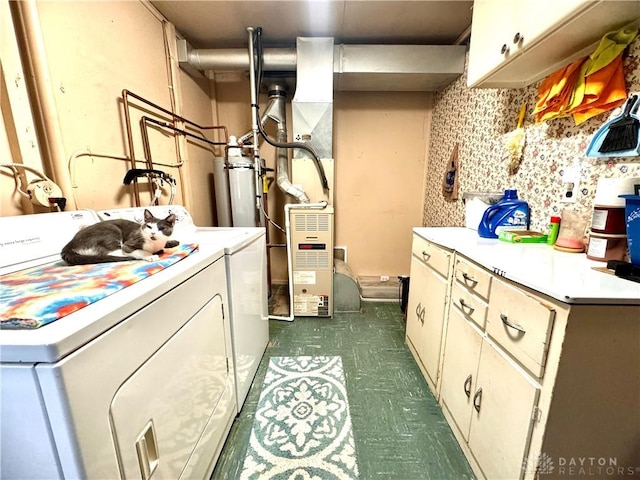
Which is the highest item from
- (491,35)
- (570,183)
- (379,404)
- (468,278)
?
(491,35)

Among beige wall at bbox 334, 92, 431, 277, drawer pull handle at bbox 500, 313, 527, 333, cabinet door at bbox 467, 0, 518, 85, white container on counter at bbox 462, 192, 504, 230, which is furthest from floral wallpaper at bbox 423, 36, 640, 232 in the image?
drawer pull handle at bbox 500, 313, 527, 333

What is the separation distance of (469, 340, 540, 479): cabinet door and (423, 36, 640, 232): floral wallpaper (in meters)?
0.85

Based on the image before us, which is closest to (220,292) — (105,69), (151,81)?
(105,69)

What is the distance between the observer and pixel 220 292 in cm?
120

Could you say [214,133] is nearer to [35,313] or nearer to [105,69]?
[105,69]

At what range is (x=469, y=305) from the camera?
3.81ft

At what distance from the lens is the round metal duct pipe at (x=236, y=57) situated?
7.43 feet

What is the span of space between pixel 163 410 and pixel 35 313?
450mm

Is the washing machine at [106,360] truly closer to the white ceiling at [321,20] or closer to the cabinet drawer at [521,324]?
the cabinet drawer at [521,324]

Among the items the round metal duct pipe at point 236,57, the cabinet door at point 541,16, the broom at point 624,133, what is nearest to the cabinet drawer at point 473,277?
the broom at point 624,133

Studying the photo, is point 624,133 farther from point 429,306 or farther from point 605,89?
point 429,306

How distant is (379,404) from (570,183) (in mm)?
1533

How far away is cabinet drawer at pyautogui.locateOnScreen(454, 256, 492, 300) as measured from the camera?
3.44ft

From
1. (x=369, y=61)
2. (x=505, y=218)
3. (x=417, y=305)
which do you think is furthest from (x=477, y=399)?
(x=369, y=61)
